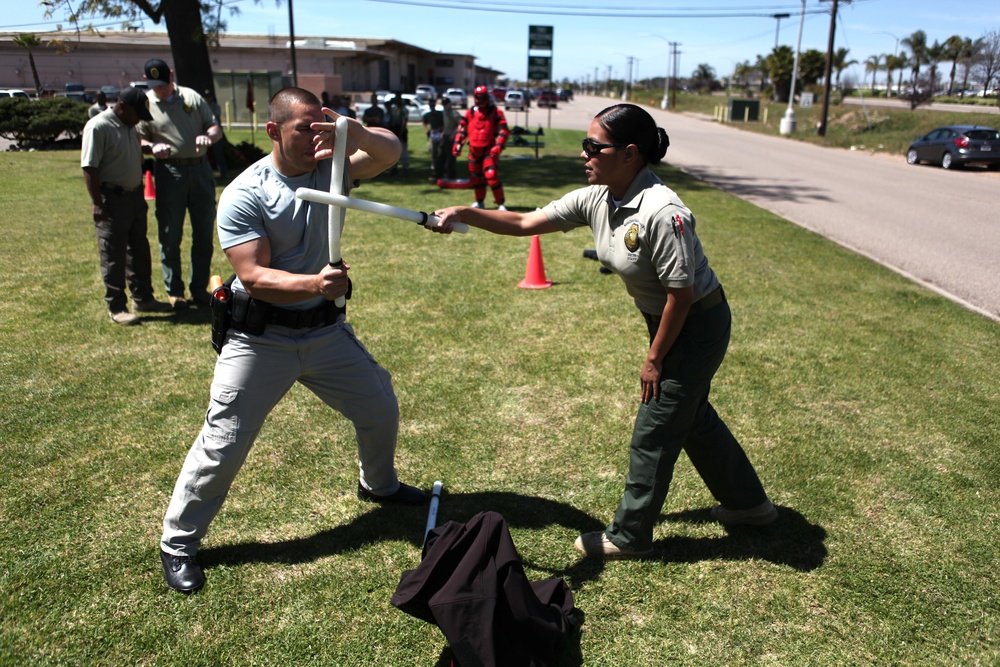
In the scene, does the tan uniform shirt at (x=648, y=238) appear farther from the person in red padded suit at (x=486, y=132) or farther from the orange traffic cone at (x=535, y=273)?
the person in red padded suit at (x=486, y=132)

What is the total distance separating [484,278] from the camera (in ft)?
26.0

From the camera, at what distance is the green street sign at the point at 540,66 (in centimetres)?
2088

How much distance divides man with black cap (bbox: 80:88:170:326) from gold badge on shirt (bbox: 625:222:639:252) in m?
4.80

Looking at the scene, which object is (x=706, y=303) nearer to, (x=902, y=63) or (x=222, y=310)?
(x=222, y=310)

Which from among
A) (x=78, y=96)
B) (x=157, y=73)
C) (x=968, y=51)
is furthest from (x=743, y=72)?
(x=157, y=73)

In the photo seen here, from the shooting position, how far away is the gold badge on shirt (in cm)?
279

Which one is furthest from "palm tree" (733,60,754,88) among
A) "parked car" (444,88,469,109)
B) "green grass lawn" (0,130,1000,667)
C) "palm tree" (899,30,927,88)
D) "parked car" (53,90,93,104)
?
"green grass lawn" (0,130,1000,667)

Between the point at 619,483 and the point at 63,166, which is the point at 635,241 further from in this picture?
the point at 63,166

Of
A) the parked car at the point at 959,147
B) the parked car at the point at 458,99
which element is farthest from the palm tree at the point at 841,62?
the parked car at the point at 959,147

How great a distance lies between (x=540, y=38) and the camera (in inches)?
821

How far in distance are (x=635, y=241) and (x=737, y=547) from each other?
5.30 ft

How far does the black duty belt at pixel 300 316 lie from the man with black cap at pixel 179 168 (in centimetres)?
401

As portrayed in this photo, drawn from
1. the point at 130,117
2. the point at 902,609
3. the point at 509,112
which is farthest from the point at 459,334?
the point at 509,112

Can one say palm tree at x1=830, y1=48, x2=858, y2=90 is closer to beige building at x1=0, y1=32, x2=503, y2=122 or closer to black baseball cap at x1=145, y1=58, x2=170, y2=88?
beige building at x1=0, y1=32, x2=503, y2=122
